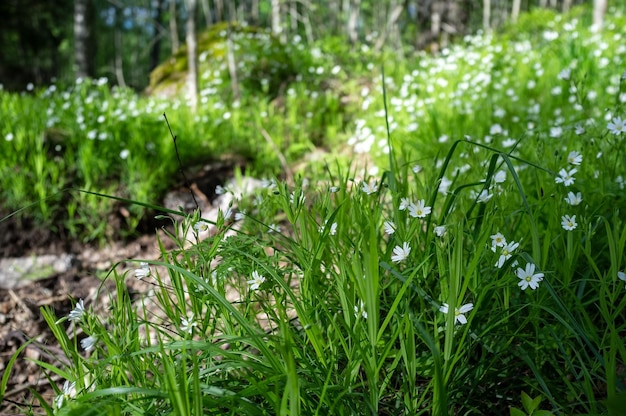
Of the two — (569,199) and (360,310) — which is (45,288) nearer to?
(360,310)

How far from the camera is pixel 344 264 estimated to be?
1.27m

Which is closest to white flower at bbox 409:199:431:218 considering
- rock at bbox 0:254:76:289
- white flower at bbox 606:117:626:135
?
white flower at bbox 606:117:626:135

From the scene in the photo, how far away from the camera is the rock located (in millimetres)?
3006

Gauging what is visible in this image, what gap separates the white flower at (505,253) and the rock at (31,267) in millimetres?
2800

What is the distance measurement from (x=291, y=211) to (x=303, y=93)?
4153 mm

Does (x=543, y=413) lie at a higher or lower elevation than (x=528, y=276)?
lower

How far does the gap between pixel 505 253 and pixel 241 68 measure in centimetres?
568

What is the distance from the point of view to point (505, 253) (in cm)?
127

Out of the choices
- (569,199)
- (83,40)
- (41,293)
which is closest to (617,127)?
(569,199)

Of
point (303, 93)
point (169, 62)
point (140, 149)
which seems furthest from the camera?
point (169, 62)

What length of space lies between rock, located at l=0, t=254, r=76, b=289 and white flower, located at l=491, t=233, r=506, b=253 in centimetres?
277

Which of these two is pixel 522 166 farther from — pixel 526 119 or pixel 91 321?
pixel 91 321

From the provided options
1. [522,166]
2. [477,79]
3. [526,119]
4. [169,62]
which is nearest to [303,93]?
[477,79]

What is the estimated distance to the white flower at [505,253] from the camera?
123 centimetres
